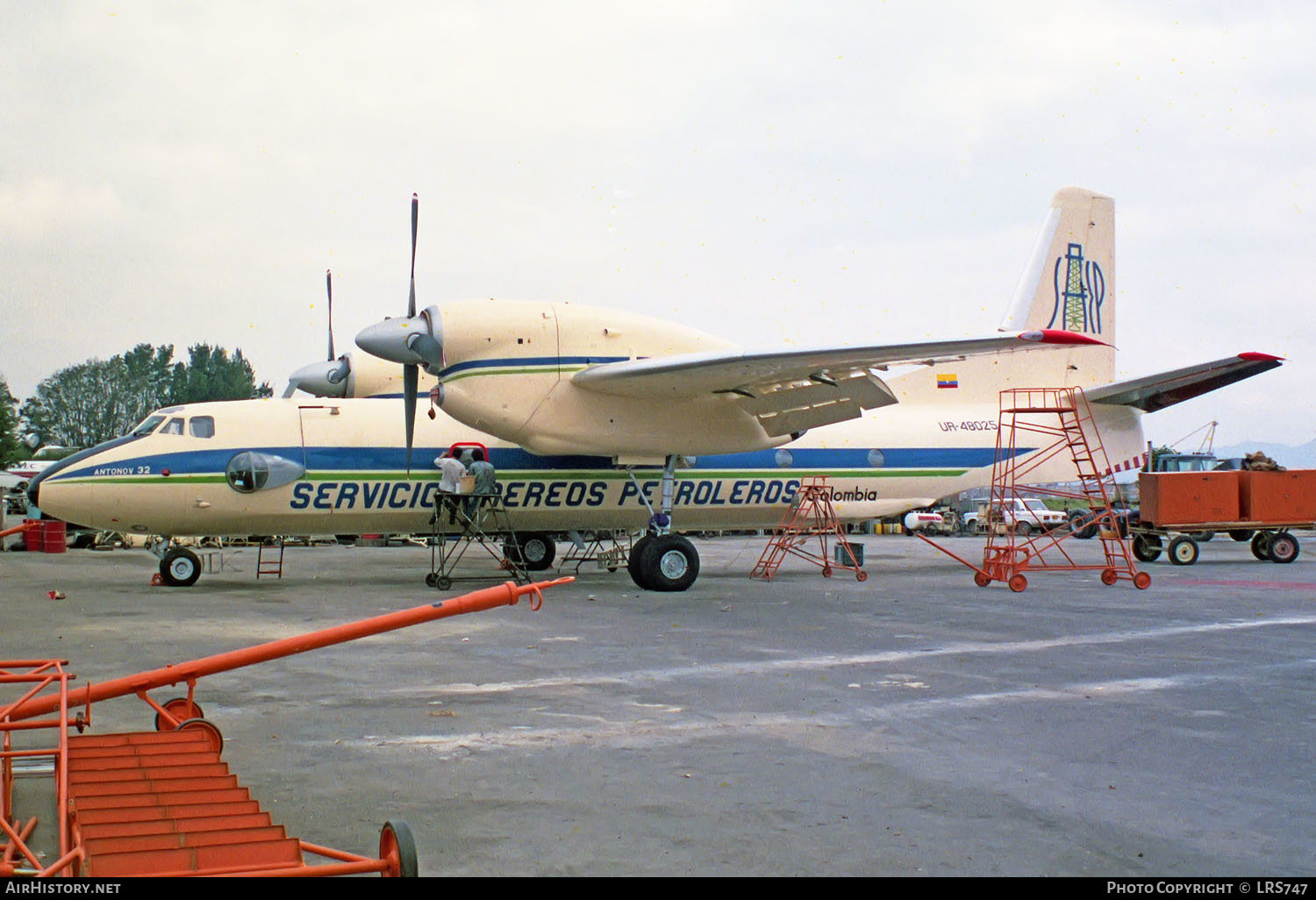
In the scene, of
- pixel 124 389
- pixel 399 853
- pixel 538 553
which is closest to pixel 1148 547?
pixel 538 553

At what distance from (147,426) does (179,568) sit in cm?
228

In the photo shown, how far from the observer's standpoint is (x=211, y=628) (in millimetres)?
11039

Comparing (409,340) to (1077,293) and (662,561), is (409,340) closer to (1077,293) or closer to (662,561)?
(662,561)

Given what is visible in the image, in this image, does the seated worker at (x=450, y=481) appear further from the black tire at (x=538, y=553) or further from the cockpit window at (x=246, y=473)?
the black tire at (x=538, y=553)

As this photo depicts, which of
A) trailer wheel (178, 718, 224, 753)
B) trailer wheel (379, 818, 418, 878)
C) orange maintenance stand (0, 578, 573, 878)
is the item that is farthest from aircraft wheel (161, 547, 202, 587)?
trailer wheel (379, 818, 418, 878)

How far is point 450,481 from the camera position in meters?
16.5

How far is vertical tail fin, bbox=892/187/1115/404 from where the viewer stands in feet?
66.9

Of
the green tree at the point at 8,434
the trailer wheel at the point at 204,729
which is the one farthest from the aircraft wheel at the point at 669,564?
the green tree at the point at 8,434

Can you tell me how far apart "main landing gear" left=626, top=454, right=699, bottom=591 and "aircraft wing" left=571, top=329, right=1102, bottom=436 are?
6.93ft

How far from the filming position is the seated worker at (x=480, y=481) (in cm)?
1648

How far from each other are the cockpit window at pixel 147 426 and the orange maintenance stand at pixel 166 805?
1206 centimetres
